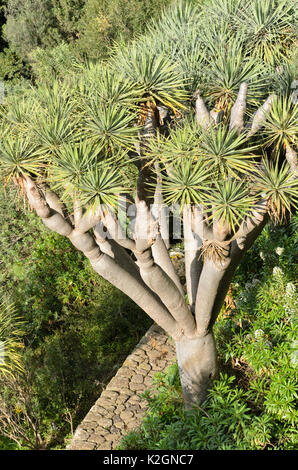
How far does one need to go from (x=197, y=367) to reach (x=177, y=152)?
252 centimetres

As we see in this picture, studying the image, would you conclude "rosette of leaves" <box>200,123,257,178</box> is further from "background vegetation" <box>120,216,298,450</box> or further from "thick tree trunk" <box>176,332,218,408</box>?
"thick tree trunk" <box>176,332,218,408</box>

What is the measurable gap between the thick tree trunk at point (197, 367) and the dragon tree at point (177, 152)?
12 millimetres

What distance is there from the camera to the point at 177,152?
11.2 ft

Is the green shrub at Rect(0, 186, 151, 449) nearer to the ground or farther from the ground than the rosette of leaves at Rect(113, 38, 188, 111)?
nearer to the ground

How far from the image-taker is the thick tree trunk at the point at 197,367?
497cm

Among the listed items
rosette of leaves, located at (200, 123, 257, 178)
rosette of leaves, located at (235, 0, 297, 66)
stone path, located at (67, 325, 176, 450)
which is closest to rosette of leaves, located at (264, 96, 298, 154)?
rosette of leaves, located at (200, 123, 257, 178)

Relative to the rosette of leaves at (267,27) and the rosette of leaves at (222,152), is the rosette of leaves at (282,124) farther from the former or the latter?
the rosette of leaves at (267,27)

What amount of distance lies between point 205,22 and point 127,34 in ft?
34.4

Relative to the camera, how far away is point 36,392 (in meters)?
7.29

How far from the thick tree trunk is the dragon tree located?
0.01 m

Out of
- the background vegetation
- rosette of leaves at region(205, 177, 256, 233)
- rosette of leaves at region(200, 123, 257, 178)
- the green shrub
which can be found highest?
rosette of leaves at region(200, 123, 257, 178)

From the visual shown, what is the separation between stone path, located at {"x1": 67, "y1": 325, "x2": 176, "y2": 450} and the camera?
541cm
